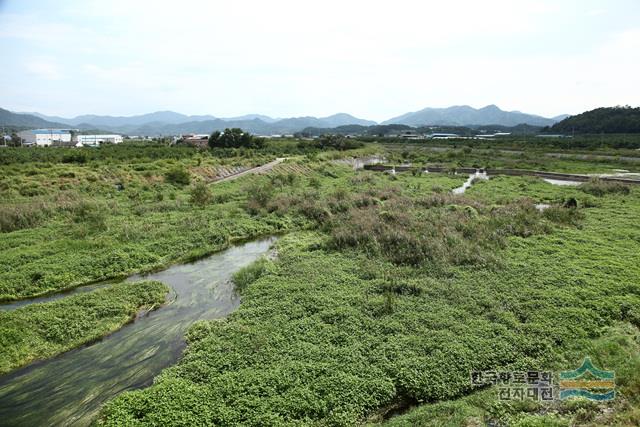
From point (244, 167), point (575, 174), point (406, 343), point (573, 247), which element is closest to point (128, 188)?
point (244, 167)

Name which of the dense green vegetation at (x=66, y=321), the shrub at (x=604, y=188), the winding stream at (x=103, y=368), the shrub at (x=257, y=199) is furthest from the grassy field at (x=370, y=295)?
the shrub at (x=604, y=188)

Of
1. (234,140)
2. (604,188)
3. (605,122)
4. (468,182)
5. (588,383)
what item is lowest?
(588,383)

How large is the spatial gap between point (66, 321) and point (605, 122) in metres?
149

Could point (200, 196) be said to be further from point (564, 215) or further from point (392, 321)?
point (564, 215)

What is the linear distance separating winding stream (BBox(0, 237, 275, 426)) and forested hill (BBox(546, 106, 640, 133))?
444 ft

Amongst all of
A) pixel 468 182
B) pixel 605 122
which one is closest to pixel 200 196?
pixel 468 182

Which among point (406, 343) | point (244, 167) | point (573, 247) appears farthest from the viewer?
point (244, 167)

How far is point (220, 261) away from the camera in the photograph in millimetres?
17781

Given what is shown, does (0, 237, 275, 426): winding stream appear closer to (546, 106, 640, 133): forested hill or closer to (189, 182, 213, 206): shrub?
(189, 182, 213, 206): shrub

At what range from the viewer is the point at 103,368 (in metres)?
9.50

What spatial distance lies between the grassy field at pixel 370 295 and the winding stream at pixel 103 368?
34.4 inches

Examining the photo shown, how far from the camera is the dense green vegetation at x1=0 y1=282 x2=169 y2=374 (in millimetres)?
9945

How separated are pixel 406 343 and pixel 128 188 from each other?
31.1 m

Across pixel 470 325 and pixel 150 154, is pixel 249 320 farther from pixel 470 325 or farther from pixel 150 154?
pixel 150 154
